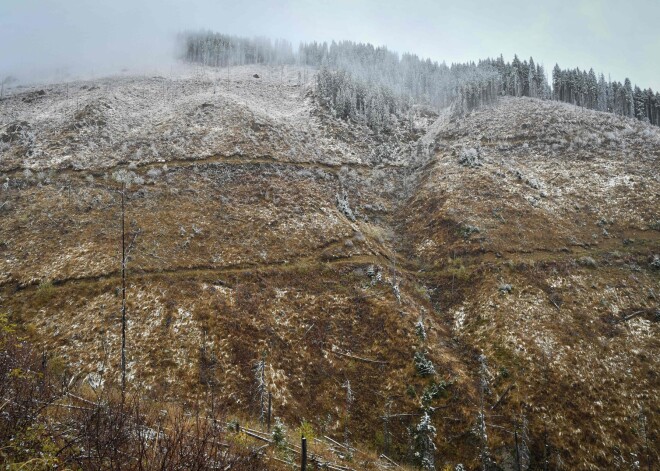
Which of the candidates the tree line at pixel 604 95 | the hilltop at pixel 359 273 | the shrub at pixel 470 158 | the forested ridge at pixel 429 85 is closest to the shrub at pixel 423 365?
the hilltop at pixel 359 273


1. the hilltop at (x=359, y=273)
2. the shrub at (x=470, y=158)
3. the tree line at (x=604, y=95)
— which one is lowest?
the hilltop at (x=359, y=273)

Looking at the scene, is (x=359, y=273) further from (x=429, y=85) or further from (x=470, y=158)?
(x=429, y=85)

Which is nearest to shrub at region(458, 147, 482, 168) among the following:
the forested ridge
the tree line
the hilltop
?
the hilltop

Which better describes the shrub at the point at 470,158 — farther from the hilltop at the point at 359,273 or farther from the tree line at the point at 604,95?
the tree line at the point at 604,95

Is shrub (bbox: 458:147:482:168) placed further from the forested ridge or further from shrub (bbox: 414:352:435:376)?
shrub (bbox: 414:352:435:376)

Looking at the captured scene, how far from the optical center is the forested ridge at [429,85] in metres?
106

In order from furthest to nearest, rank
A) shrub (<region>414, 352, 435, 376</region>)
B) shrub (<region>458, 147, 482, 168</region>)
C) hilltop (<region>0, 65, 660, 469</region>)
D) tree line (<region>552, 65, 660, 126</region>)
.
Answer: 1. tree line (<region>552, 65, 660, 126</region>)
2. shrub (<region>458, 147, 482, 168</region>)
3. shrub (<region>414, 352, 435, 376</region>)
4. hilltop (<region>0, 65, 660, 469</region>)

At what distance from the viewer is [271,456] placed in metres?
14.5

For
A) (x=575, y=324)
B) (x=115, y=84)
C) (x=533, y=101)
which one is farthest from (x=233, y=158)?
(x=533, y=101)

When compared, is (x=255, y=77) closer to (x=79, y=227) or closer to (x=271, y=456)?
(x=79, y=227)

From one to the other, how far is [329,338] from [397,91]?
124271 mm

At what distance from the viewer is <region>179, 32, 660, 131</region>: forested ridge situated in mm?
106438

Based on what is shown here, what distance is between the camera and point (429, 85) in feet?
495

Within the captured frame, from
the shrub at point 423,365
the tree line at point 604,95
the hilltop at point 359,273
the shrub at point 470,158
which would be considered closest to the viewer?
the hilltop at point 359,273
